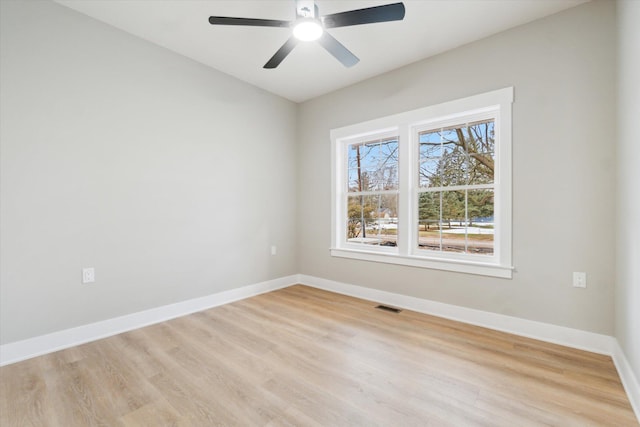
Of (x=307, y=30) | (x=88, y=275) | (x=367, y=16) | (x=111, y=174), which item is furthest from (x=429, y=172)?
(x=88, y=275)

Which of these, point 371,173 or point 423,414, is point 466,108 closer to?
point 371,173

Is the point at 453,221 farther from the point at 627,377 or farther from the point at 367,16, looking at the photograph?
the point at 367,16

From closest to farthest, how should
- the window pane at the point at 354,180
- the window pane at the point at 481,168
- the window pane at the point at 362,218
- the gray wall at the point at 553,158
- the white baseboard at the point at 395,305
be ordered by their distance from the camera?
the white baseboard at the point at 395,305 < the gray wall at the point at 553,158 < the window pane at the point at 481,168 < the window pane at the point at 362,218 < the window pane at the point at 354,180

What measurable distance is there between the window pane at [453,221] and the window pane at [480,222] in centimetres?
6

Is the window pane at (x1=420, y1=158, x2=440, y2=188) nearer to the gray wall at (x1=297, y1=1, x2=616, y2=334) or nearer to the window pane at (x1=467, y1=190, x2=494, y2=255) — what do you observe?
the window pane at (x1=467, y1=190, x2=494, y2=255)

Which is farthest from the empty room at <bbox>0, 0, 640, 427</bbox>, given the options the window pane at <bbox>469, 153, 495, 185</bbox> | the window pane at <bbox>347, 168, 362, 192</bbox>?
the window pane at <bbox>347, 168, 362, 192</bbox>

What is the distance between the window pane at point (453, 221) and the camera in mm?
3076

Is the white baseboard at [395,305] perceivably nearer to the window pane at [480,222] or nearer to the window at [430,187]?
the window at [430,187]

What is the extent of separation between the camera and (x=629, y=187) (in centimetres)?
186

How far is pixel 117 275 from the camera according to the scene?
2.71 metres

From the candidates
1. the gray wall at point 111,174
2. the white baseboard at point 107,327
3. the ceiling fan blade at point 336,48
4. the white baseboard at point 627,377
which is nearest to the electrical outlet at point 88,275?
the gray wall at point 111,174

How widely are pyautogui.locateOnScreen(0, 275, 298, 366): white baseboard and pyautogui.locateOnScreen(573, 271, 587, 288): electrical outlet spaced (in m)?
3.39

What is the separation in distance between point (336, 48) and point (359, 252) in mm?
2416

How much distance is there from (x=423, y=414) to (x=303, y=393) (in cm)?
71
